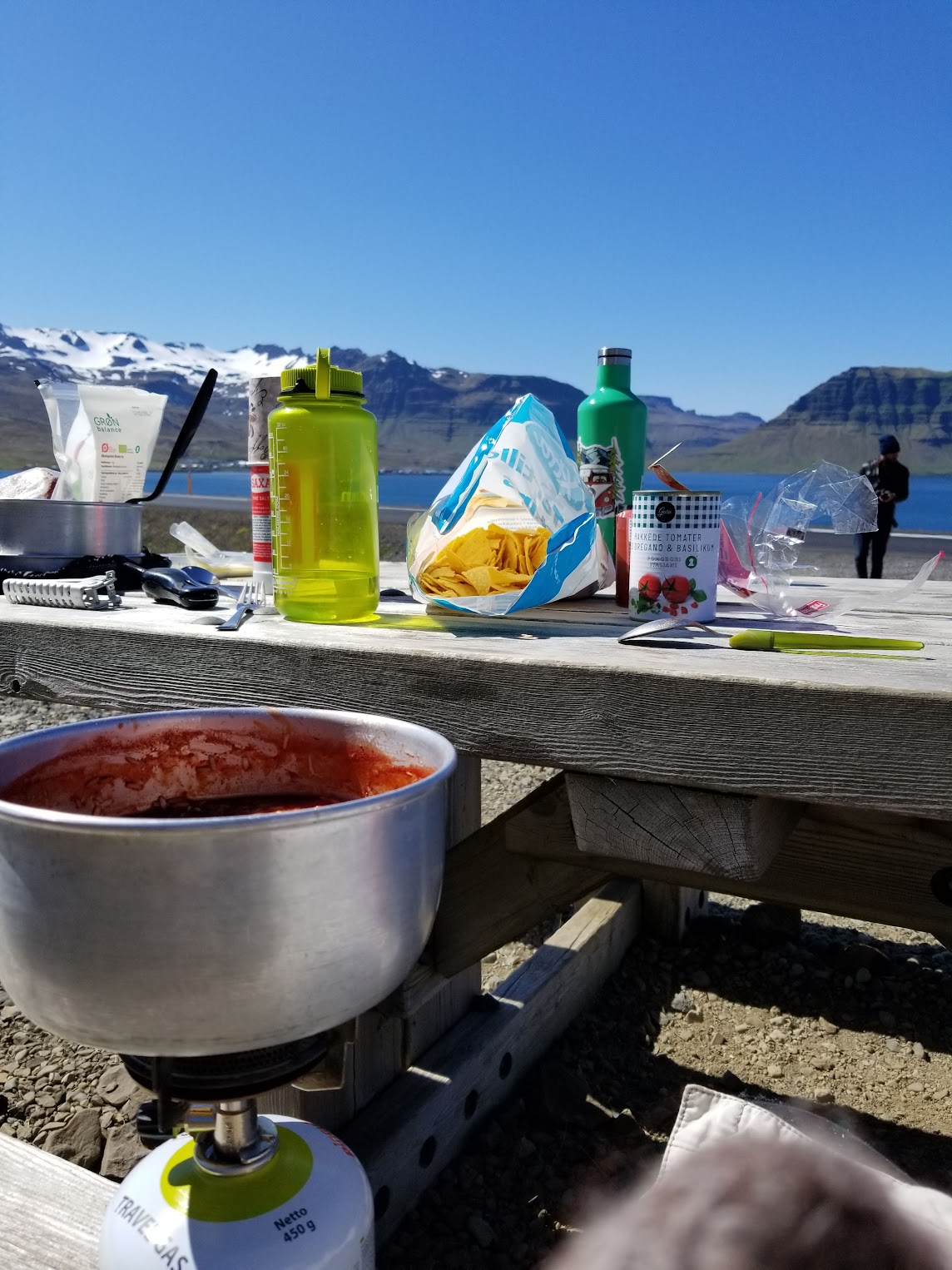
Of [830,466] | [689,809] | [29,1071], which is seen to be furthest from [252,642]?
[29,1071]

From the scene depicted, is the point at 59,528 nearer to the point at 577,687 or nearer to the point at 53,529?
the point at 53,529

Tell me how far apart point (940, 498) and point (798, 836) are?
501 ft

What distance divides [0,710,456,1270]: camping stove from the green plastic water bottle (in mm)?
519

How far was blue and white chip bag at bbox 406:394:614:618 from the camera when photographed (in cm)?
150

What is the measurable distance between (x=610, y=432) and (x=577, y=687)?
891 millimetres

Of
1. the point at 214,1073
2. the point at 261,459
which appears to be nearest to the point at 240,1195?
the point at 214,1073

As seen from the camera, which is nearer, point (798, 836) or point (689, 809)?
point (689, 809)

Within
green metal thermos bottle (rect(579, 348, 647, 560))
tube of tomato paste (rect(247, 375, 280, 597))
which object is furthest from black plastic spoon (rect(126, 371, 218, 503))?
green metal thermos bottle (rect(579, 348, 647, 560))

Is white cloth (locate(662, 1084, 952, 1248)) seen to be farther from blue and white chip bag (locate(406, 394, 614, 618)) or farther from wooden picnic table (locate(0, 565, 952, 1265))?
blue and white chip bag (locate(406, 394, 614, 618))

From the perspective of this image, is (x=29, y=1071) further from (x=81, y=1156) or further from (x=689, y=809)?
(x=689, y=809)

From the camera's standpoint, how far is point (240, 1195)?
93 centimetres

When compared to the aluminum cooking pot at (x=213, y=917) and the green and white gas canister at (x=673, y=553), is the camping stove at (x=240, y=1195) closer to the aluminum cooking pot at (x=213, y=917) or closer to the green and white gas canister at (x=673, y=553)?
the aluminum cooking pot at (x=213, y=917)

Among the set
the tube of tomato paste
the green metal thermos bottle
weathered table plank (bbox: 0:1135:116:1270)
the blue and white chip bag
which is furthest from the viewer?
the green metal thermos bottle

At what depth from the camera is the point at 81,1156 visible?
195 centimetres
